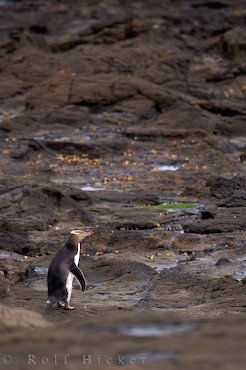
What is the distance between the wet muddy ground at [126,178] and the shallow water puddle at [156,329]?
1cm

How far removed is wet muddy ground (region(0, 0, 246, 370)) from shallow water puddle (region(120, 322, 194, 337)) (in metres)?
0.01

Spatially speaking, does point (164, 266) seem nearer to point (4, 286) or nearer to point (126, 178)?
point (4, 286)

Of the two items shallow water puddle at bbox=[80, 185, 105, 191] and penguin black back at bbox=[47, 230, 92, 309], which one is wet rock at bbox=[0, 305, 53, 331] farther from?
shallow water puddle at bbox=[80, 185, 105, 191]

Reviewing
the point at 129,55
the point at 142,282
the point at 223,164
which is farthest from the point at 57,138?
the point at 142,282

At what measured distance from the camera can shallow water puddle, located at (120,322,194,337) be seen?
5281 millimetres

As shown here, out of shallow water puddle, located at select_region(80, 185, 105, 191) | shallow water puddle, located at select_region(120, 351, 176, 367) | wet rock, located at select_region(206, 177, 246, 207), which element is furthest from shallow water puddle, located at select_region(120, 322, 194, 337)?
shallow water puddle, located at select_region(80, 185, 105, 191)

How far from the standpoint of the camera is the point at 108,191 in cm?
1600

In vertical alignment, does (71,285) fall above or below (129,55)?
above

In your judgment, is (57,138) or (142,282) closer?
(142,282)

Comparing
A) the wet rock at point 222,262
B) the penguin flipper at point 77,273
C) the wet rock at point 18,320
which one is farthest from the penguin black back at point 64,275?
the wet rock at point 18,320

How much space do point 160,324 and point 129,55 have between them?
19.7 m

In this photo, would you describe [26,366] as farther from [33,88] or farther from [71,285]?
[33,88]

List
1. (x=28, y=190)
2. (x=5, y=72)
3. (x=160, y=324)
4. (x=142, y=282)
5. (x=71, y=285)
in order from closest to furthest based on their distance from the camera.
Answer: (x=160, y=324)
(x=71, y=285)
(x=142, y=282)
(x=28, y=190)
(x=5, y=72)
